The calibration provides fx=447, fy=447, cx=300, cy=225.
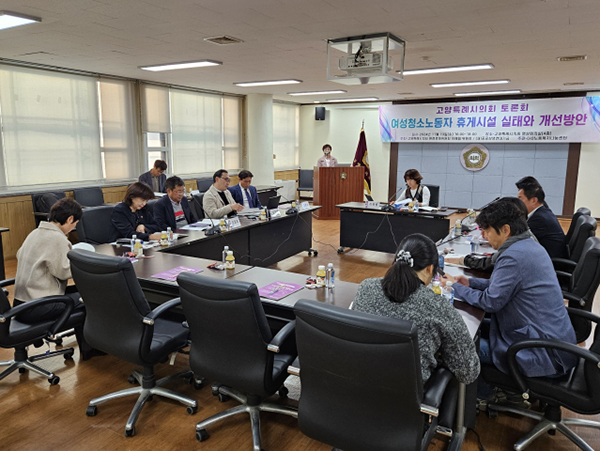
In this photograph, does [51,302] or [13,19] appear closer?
[51,302]

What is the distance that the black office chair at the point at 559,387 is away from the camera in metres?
1.95

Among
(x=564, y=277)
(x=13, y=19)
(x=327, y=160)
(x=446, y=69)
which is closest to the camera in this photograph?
(x=564, y=277)

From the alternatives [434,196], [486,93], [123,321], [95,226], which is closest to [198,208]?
[95,226]

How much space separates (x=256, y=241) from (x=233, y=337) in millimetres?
3005

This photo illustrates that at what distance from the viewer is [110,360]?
317cm

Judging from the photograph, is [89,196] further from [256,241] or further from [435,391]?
[435,391]

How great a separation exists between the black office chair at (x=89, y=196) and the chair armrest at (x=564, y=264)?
590 cm

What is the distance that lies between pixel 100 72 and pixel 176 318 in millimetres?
5218

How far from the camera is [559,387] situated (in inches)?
80.7

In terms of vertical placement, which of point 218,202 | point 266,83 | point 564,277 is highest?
point 266,83

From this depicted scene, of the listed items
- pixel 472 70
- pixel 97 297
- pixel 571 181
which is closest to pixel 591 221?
pixel 472 70

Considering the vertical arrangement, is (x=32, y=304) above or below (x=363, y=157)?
below

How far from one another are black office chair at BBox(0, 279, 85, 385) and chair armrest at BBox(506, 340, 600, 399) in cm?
251

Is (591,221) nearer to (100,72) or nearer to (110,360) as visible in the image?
(110,360)
